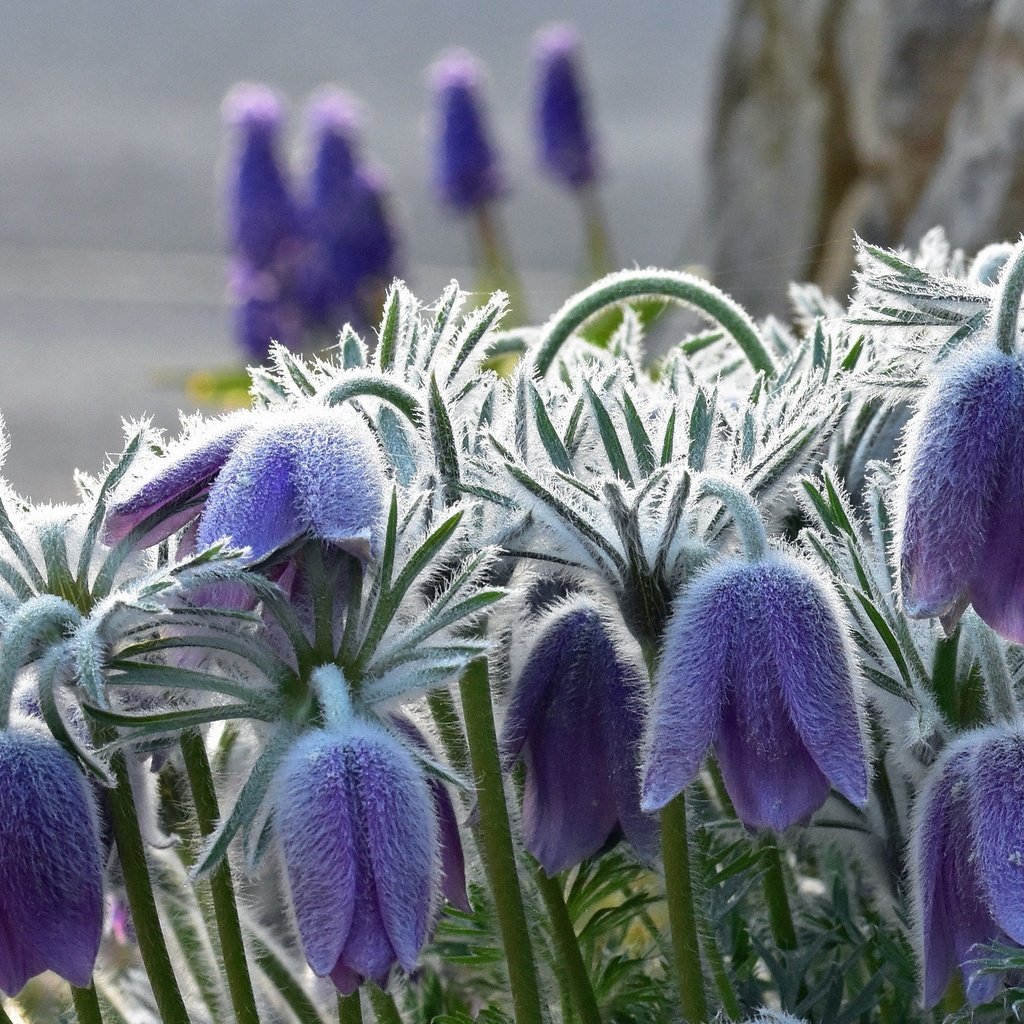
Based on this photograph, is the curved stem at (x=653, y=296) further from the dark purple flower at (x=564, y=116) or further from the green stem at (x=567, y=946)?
the dark purple flower at (x=564, y=116)

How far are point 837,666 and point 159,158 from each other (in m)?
6.71

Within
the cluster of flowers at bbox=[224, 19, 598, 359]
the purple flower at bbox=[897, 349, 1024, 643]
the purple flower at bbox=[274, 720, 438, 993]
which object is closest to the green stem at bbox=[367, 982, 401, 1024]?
the purple flower at bbox=[274, 720, 438, 993]

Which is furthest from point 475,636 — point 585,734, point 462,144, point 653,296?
point 462,144

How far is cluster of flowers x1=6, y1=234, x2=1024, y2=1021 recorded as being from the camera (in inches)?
21.5

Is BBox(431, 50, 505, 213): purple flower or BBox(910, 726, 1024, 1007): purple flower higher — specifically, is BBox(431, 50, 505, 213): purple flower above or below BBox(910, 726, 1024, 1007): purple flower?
above

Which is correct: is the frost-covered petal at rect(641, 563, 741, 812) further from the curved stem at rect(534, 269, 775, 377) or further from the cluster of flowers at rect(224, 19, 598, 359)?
the cluster of flowers at rect(224, 19, 598, 359)

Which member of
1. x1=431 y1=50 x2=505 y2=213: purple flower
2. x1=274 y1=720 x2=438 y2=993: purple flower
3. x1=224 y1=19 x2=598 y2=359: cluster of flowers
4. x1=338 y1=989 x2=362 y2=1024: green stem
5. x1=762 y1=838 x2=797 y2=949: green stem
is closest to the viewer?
x1=274 y1=720 x2=438 y2=993: purple flower

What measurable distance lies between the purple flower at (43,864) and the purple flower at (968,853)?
1.01ft

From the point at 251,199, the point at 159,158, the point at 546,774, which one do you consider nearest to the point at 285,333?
the point at 251,199

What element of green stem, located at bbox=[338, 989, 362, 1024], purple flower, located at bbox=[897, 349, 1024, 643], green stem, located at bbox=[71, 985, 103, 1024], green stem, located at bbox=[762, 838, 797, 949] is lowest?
green stem, located at bbox=[762, 838, 797, 949]

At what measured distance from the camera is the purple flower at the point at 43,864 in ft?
1.77

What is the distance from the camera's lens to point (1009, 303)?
60 cm

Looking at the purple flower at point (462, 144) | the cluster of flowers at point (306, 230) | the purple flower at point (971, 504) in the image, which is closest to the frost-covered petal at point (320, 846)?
the purple flower at point (971, 504)

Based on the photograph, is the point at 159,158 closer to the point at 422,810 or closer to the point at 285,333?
the point at 285,333
